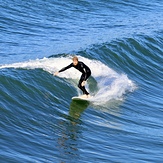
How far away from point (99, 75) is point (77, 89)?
240 centimetres

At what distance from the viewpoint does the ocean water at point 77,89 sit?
51.3ft

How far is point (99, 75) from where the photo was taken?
77.6 feet

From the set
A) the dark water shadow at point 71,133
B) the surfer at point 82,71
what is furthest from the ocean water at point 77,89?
the surfer at point 82,71

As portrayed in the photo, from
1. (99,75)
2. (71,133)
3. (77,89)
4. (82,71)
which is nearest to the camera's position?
(71,133)

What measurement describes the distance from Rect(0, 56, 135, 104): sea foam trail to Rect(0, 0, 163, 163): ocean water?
0.04 m

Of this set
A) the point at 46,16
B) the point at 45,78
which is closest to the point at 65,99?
the point at 45,78

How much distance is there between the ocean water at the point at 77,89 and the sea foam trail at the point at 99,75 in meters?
0.04

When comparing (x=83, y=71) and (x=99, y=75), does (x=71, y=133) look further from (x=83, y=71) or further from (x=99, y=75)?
(x=99, y=75)

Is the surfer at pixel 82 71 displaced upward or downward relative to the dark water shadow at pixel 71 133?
upward

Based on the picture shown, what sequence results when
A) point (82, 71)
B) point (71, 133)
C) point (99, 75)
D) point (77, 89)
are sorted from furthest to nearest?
point (99, 75) → point (77, 89) → point (82, 71) → point (71, 133)

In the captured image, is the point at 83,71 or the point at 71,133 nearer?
the point at 71,133

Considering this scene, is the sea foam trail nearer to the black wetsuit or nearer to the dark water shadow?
the black wetsuit

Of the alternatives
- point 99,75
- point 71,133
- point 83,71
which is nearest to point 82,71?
point 83,71

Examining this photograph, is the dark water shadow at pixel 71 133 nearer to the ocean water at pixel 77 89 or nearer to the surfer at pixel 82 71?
the ocean water at pixel 77 89
